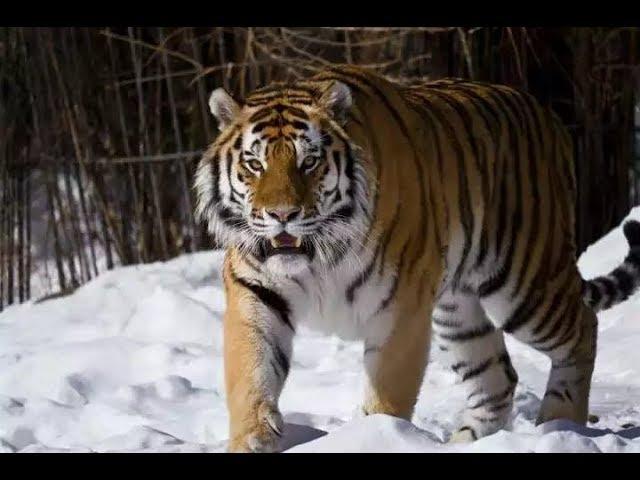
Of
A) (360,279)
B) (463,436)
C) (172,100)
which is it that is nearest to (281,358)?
(360,279)

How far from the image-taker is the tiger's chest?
3.40 m

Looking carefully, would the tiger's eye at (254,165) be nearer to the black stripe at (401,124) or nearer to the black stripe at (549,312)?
the black stripe at (401,124)

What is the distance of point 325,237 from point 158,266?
3.08 m

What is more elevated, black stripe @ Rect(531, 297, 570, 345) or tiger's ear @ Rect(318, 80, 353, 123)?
tiger's ear @ Rect(318, 80, 353, 123)

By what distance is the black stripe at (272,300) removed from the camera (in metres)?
3.38

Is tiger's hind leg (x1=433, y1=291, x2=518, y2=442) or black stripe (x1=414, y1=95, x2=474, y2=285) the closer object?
black stripe (x1=414, y1=95, x2=474, y2=285)

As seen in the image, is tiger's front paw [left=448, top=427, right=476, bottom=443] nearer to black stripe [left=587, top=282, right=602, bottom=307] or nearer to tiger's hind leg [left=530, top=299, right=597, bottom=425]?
tiger's hind leg [left=530, top=299, right=597, bottom=425]

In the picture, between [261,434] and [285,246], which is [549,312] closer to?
[285,246]

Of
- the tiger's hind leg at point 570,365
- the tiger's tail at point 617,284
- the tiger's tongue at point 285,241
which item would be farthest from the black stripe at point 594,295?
the tiger's tongue at point 285,241

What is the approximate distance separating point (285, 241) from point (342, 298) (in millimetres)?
220

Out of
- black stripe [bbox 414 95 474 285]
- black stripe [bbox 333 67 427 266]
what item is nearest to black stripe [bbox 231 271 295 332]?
black stripe [bbox 333 67 427 266]

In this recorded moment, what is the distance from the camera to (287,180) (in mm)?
3271

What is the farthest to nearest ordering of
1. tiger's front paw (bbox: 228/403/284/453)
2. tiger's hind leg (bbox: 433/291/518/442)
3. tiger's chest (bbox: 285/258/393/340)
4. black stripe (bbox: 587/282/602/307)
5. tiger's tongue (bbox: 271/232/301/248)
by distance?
black stripe (bbox: 587/282/602/307) < tiger's hind leg (bbox: 433/291/518/442) < tiger's chest (bbox: 285/258/393/340) < tiger's tongue (bbox: 271/232/301/248) < tiger's front paw (bbox: 228/403/284/453)
